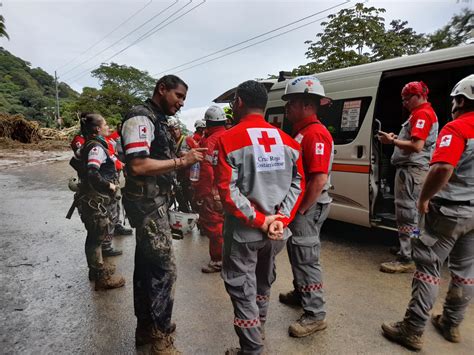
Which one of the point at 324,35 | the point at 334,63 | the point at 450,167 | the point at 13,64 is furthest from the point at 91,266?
the point at 13,64

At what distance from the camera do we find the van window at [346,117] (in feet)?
13.9

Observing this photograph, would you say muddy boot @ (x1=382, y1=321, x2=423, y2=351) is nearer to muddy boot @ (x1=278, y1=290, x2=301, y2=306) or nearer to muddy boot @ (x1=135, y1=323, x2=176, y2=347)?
muddy boot @ (x1=278, y1=290, x2=301, y2=306)

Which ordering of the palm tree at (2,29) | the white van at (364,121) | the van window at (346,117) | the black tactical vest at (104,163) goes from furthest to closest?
the palm tree at (2,29)
the van window at (346,117)
the white van at (364,121)
the black tactical vest at (104,163)

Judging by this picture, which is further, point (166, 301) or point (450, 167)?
point (166, 301)

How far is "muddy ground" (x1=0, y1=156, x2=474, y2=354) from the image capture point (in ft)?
8.20

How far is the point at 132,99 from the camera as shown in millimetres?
44031

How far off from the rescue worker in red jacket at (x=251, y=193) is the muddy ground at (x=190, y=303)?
0.68 meters

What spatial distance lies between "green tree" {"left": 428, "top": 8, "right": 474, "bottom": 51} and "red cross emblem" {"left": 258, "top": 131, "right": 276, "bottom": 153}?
529 inches

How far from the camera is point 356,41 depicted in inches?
533

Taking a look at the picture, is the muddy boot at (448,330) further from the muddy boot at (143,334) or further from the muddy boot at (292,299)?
the muddy boot at (143,334)

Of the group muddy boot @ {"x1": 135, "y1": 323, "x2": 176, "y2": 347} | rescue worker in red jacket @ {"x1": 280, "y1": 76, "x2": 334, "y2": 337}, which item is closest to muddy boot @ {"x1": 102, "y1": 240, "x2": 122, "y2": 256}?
muddy boot @ {"x1": 135, "y1": 323, "x2": 176, "y2": 347}

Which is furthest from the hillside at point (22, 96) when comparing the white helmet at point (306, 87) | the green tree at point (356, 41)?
the white helmet at point (306, 87)

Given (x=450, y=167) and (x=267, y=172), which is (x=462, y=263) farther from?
(x=267, y=172)

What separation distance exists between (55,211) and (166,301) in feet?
17.9
